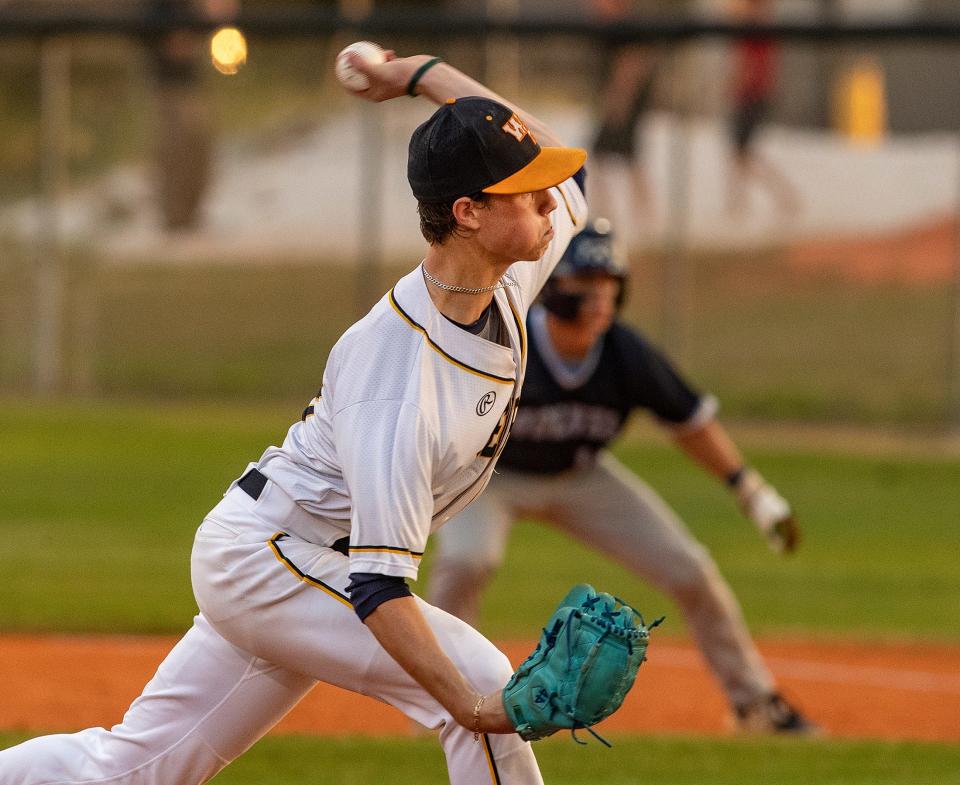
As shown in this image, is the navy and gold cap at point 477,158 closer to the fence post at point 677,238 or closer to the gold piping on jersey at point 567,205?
the gold piping on jersey at point 567,205

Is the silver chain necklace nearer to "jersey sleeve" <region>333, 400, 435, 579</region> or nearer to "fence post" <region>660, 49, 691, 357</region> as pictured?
"jersey sleeve" <region>333, 400, 435, 579</region>

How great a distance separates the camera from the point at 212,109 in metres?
18.7

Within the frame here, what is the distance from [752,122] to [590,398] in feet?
39.1

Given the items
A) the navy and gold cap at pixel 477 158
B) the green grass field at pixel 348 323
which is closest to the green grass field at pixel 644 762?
the navy and gold cap at pixel 477 158

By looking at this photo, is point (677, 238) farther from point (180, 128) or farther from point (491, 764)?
point (491, 764)

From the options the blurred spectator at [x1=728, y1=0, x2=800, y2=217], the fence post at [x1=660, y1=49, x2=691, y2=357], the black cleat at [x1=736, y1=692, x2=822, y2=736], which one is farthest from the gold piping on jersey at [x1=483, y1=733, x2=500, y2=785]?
the blurred spectator at [x1=728, y1=0, x2=800, y2=217]

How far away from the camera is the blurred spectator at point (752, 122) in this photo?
17297 mm

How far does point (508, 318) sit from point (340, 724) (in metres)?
4.05

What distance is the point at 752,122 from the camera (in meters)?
17.7

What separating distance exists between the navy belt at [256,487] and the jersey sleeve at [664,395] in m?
2.92

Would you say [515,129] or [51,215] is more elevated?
[515,129]

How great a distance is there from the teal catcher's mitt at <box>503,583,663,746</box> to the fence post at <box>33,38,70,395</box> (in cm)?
1592

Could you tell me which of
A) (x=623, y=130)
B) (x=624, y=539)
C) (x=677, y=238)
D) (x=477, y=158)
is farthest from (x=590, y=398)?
(x=623, y=130)

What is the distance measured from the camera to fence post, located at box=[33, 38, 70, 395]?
60.0 ft
